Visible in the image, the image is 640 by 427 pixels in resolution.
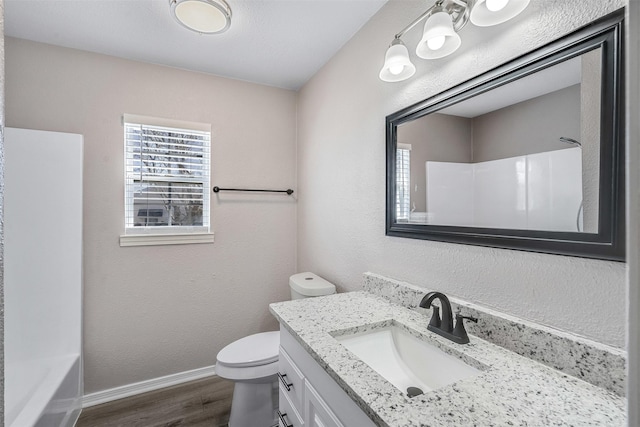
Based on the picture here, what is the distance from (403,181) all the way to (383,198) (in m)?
0.17

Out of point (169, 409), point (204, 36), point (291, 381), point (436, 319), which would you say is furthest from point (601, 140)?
point (169, 409)

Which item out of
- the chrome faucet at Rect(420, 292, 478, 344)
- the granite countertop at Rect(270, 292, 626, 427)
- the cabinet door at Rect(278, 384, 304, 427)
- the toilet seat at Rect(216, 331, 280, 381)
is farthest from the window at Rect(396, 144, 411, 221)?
the toilet seat at Rect(216, 331, 280, 381)

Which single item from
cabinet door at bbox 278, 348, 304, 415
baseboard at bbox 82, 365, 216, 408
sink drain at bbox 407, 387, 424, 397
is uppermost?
sink drain at bbox 407, 387, 424, 397

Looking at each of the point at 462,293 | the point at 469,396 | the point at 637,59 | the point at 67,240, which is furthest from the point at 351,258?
the point at 67,240

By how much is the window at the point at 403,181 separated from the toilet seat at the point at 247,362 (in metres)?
1.08

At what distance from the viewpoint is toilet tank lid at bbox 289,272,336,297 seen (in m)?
1.86

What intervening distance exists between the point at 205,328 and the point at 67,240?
1.10 meters

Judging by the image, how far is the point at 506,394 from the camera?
732mm

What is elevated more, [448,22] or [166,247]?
[448,22]

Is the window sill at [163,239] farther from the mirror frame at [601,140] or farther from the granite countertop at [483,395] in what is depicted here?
the mirror frame at [601,140]

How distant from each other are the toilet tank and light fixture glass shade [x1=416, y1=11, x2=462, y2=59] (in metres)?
1.38

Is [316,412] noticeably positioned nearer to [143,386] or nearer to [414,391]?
[414,391]

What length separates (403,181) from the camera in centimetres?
142

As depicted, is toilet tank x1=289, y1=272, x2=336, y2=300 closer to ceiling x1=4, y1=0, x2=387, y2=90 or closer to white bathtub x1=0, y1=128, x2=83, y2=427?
white bathtub x1=0, y1=128, x2=83, y2=427
